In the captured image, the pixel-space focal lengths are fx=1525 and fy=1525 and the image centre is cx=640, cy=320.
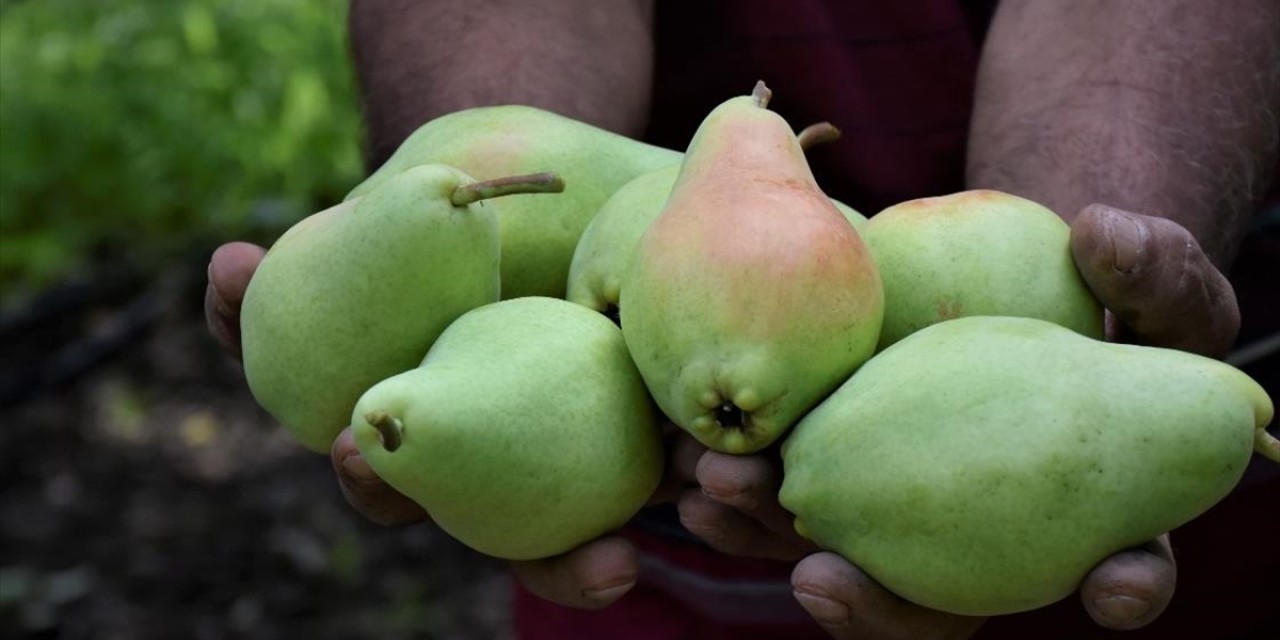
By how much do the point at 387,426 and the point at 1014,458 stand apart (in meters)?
0.53

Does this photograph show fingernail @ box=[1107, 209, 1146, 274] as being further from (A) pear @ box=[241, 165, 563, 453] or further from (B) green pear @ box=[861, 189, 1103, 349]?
(A) pear @ box=[241, 165, 563, 453]

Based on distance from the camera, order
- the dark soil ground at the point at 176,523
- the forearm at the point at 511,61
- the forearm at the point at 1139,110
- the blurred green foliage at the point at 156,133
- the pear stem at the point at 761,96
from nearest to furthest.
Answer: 1. the pear stem at the point at 761,96
2. the forearm at the point at 1139,110
3. the forearm at the point at 511,61
4. the dark soil ground at the point at 176,523
5. the blurred green foliage at the point at 156,133

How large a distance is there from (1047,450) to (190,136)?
415 cm

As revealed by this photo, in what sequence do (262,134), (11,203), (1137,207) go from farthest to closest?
(262,134) → (11,203) → (1137,207)

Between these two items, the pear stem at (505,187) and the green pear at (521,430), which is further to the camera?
the pear stem at (505,187)

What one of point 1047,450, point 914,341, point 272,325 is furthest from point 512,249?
point 1047,450

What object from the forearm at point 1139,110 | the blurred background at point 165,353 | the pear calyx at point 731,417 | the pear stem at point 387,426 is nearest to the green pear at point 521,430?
the pear stem at point 387,426

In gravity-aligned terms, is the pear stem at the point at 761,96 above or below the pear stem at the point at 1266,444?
above

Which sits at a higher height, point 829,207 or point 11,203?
point 829,207

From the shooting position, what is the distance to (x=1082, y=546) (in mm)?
1314

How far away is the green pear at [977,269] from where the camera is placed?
150cm

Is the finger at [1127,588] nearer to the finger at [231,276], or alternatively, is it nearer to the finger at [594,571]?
the finger at [594,571]

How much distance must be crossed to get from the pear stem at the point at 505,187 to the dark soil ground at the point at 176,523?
2426mm

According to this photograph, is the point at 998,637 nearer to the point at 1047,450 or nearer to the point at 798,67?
the point at 798,67
